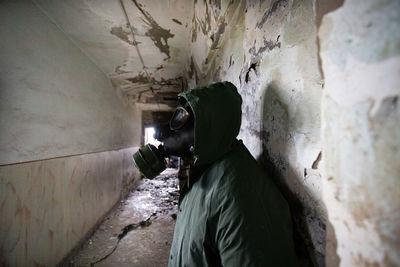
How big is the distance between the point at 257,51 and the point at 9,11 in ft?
5.99

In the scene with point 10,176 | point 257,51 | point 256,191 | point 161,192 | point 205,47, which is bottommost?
point 161,192

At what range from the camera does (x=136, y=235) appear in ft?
7.91

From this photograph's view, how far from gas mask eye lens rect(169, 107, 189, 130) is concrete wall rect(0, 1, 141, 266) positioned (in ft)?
4.24

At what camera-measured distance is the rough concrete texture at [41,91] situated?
1.24 metres

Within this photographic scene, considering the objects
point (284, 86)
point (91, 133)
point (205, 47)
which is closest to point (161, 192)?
point (91, 133)

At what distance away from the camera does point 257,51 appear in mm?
818

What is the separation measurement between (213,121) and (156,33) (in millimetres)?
1752

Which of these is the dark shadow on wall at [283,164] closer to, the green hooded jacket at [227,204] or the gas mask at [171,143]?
the green hooded jacket at [227,204]

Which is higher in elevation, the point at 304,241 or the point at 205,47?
the point at 205,47

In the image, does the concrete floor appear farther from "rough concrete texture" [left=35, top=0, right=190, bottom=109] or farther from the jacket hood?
"rough concrete texture" [left=35, top=0, right=190, bottom=109]

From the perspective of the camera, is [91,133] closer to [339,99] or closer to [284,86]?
[284,86]

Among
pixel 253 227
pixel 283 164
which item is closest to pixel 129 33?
pixel 283 164

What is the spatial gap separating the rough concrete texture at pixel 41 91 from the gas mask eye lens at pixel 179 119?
4.23 feet

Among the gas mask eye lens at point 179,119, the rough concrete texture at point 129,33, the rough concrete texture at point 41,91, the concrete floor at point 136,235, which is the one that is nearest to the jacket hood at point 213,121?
the gas mask eye lens at point 179,119
